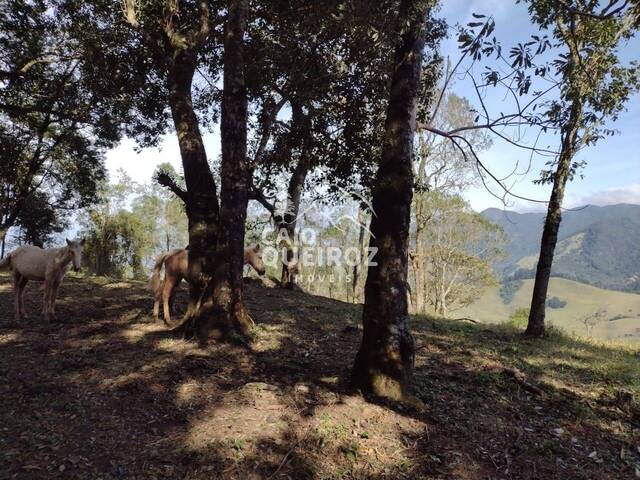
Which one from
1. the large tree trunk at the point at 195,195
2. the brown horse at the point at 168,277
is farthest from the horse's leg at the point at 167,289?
the large tree trunk at the point at 195,195

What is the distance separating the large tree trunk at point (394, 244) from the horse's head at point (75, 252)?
7054 millimetres

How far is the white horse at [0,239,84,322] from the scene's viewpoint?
940 cm

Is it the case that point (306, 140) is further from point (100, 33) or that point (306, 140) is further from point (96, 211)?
point (96, 211)

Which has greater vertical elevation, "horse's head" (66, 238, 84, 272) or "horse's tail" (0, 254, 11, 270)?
"horse's head" (66, 238, 84, 272)

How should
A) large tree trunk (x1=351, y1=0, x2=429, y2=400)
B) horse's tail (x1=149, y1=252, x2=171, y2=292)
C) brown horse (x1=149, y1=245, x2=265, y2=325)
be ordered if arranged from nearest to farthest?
large tree trunk (x1=351, y1=0, x2=429, y2=400) → brown horse (x1=149, y1=245, x2=265, y2=325) → horse's tail (x1=149, y1=252, x2=171, y2=292)

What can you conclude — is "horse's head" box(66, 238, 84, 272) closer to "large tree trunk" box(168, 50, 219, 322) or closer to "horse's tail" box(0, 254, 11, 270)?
"horse's tail" box(0, 254, 11, 270)

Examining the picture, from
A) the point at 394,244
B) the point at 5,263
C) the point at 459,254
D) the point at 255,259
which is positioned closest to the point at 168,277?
the point at 5,263

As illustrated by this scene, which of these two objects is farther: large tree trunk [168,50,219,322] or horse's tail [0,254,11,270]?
horse's tail [0,254,11,270]

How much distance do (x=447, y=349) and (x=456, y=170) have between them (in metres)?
21.6

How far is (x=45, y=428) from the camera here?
482 cm

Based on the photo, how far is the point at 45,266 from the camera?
9602 millimetres

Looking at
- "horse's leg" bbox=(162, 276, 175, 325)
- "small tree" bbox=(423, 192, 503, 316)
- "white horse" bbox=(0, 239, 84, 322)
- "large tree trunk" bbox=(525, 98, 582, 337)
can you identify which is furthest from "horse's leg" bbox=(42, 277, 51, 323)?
"small tree" bbox=(423, 192, 503, 316)

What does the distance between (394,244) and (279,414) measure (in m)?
2.75

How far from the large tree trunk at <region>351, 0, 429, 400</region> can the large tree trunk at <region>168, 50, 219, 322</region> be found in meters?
4.31
